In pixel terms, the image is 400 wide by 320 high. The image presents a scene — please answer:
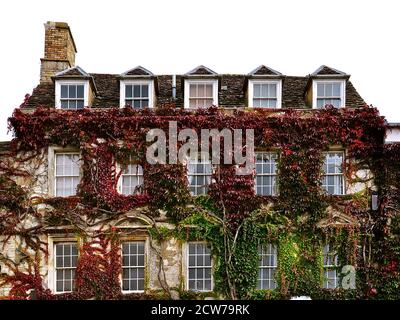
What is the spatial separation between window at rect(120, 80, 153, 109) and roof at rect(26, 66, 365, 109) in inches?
14.3

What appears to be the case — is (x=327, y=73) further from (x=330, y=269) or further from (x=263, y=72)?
(x=330, y=269)

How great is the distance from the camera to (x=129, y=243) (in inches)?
941

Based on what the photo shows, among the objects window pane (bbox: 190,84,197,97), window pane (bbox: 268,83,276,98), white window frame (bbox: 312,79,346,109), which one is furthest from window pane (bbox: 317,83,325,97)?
window pane (bbox: 190,84,197,97)

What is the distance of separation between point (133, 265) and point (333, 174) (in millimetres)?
7654

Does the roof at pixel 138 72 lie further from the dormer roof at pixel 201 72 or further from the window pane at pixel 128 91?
the dormer roof at pixel 201 72

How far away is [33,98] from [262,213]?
9.62 metres

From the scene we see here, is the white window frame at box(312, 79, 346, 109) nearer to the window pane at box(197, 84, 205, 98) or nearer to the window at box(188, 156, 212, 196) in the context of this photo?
the window pane at box(197, 84, 205, 98)

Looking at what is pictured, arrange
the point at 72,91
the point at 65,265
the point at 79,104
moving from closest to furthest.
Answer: the point at 65,265, the point at 79,104, the point at 72,91

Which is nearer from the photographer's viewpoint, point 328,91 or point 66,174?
point 66,174

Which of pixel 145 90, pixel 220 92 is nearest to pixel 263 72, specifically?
pixel 220 92

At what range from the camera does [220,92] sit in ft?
87.0

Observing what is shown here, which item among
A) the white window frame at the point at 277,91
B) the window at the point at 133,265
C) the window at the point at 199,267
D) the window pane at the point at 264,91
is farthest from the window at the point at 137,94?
the window at the point at 199,267

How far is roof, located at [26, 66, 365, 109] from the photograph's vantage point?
25.8 meters

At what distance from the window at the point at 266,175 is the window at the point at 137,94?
457 centimetres
